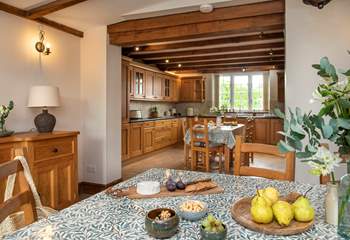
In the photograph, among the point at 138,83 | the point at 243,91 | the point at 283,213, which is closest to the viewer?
the point at 283,213

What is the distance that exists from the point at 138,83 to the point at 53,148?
388cm

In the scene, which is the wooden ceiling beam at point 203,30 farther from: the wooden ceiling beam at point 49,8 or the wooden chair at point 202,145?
the wooden chair at point 202,145

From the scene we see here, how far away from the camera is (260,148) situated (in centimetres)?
172

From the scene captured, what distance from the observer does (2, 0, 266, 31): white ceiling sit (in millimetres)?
3166

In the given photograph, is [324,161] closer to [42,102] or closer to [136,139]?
[42,102]

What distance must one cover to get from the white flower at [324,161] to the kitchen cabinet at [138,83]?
5599mm

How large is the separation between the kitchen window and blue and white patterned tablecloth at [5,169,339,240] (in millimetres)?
7589

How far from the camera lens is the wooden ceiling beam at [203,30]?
3127 millimetres

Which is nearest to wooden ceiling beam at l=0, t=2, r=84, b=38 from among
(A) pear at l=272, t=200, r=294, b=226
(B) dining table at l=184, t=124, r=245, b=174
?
(B) dining table at l=184, t=124, r=245, b=174

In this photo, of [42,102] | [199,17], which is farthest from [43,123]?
[199,17]

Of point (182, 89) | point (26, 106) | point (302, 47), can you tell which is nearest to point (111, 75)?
point (26, 106)

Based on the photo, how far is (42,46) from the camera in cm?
334

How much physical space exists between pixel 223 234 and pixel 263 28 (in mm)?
2918

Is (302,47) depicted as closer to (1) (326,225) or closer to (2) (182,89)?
(1) (326,225)
